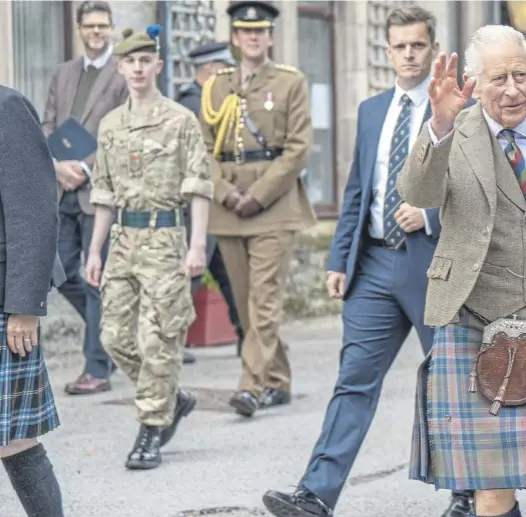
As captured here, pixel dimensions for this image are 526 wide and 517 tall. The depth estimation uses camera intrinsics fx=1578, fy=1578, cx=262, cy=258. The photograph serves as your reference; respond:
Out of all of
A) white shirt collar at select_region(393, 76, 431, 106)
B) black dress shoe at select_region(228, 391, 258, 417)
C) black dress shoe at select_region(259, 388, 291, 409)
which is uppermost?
white shirt collar at select_region(393, 76, 431, 106)

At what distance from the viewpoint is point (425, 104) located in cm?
603

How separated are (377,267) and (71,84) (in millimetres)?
4150

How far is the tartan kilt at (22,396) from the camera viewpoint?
5098mm

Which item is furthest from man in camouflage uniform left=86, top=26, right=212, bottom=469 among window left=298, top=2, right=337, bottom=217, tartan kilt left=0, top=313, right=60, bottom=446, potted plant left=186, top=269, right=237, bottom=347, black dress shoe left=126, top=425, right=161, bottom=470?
window left=298, top=2, right=337, bottom=217

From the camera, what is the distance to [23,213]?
5.06 m

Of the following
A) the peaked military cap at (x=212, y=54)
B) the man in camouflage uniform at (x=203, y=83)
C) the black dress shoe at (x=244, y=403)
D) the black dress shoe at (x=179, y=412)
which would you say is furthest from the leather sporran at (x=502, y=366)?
the peaked military cap at (x=212, y=54)

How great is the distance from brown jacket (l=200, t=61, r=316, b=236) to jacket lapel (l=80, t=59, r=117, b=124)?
935mm

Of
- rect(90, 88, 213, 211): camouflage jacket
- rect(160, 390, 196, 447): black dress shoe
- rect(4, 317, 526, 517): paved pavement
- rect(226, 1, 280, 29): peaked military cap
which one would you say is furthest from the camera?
rect(226, 1, 280, 29): peaked military cap

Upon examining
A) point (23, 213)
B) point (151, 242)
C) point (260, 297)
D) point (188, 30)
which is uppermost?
point (188, 30)

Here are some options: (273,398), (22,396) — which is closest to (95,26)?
(273,398)

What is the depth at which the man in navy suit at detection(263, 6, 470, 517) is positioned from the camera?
5871 mm

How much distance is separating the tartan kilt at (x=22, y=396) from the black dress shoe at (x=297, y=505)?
1.00 m

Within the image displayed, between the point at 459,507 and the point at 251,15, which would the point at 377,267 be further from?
the point at 251,15

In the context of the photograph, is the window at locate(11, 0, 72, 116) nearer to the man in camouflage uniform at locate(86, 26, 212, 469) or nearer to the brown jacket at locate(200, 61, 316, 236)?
the brown jacket at locate(200, 61, 316, 236)
